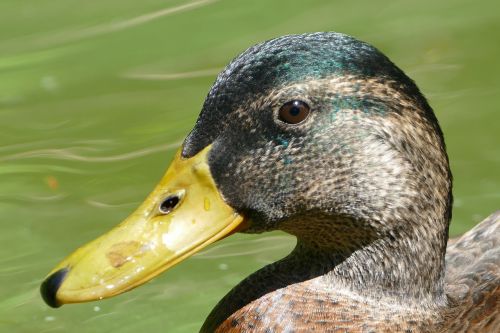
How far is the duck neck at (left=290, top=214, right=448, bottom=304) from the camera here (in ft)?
16.2

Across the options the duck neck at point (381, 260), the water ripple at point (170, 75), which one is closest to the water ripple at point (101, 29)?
the water ripple at point (170, 75)

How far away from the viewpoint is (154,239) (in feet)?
15.5

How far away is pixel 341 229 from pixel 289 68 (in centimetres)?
70

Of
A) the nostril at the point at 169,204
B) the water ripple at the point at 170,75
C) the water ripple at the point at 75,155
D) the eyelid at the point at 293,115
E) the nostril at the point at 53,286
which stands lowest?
the nostril at the point at 53,286

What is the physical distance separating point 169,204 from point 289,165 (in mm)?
483

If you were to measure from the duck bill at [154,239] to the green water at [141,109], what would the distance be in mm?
1847

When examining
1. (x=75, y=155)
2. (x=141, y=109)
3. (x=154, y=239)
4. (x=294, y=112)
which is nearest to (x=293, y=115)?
(x=294, y=112)

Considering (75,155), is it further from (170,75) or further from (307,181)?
(307,181)

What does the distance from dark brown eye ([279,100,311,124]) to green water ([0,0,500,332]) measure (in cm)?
214

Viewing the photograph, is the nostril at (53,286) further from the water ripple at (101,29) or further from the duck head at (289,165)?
the water ripple at (101,29)

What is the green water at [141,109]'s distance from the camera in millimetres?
6793

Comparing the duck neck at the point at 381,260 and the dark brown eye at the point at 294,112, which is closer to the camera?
the dark brown eye at the point at 294,112

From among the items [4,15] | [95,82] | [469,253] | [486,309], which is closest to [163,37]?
[95,82]

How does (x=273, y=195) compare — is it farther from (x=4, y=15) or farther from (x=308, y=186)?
(x=4, y=15)
